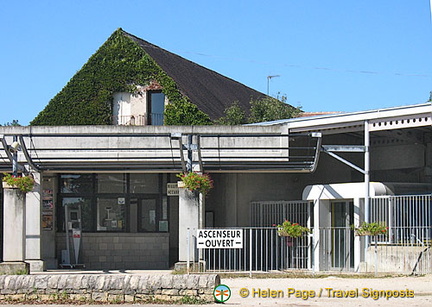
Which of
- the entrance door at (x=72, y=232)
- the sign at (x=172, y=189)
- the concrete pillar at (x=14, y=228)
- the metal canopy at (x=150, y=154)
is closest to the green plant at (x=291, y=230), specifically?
the metal canopy at (x=150, y=154)

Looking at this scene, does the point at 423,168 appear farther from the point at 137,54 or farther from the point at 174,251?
the point at 137,54

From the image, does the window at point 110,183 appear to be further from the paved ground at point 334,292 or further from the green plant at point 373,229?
the green plant at point 373,229

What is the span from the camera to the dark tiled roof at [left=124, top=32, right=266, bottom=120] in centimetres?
3853

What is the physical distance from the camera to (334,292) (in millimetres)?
17047

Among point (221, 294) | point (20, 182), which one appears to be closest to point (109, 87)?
point (20, 182)

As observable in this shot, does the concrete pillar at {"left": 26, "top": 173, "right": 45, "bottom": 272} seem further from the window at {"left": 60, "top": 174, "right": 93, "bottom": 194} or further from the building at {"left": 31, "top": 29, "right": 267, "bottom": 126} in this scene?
the building at {"left": 31, "top": 29, "right": 267, "bottom": 126}

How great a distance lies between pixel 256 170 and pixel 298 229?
323cm

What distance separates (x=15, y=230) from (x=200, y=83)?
21.9 m

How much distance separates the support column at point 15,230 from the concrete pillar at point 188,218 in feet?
14.5

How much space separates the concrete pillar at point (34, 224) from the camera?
78.5 ft

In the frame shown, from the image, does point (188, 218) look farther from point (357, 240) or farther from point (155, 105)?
point (155, 105)

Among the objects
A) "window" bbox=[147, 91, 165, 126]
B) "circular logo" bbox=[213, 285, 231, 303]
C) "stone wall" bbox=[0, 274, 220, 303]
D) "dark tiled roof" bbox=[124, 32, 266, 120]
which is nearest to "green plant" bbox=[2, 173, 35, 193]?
"stone wall" bbox=[0, 274, 220, 303]

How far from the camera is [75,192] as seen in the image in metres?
27.3

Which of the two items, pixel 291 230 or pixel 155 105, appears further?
pixel 155 105
